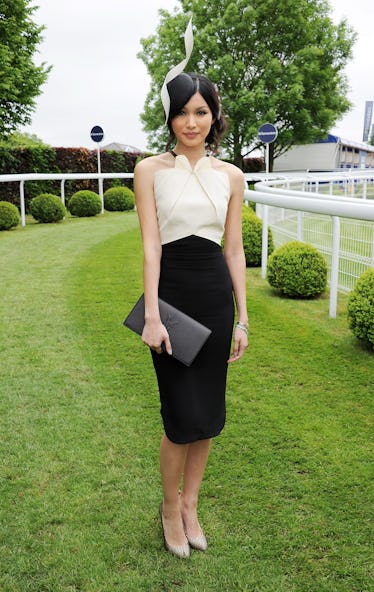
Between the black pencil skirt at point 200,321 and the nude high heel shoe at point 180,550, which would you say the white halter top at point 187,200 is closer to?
the black pencil skirt at point 200,321

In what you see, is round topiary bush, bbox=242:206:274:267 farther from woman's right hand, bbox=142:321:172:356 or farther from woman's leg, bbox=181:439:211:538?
woman's right hand, bbox=142:321:172:356

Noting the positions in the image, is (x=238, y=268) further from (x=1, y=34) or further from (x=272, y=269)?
(x=1, y=34)

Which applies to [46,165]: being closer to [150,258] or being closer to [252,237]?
[252,237]

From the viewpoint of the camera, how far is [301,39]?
31031mm

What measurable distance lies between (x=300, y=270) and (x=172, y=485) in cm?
440

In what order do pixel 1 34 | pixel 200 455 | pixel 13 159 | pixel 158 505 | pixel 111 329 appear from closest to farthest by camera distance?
pixel 200 455
pixel 158 505
pixel 111 329
pixel 13 159
pixel 1 34

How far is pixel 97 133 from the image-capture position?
19172 millimetres

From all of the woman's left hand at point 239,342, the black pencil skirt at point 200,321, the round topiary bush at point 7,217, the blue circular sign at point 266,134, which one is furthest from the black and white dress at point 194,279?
the blue circular sign at point 266,134

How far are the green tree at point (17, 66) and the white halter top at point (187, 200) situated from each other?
1891 cm

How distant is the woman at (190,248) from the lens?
2.12 meters

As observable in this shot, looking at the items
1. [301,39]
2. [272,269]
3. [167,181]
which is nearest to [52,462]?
[167,181]

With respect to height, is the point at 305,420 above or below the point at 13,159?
below

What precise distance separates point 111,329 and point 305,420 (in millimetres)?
2436

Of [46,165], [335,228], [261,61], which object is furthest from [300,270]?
[261,61]
